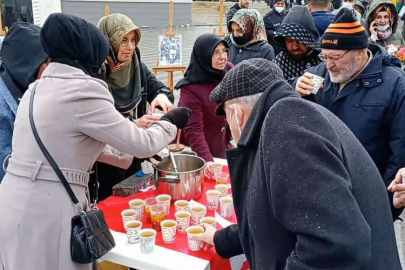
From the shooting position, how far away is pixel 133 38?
2.67m

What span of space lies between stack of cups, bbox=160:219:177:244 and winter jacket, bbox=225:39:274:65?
275cm

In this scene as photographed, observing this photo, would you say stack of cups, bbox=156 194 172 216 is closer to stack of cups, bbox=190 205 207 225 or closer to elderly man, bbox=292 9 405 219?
stack of cups, bbox=190 205 207 225

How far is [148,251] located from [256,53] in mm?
2961

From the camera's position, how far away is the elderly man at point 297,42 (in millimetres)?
2932

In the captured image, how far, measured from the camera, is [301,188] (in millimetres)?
945

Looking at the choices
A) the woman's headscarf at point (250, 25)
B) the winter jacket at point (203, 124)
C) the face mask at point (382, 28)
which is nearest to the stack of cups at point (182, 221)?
the winter jacket at point (203, 124)

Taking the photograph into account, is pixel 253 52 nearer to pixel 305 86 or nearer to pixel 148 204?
pixel 305 86

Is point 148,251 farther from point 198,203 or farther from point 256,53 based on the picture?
point 256,53

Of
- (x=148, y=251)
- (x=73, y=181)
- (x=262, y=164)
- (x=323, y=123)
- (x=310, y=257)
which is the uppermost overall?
(x=323, y=123)

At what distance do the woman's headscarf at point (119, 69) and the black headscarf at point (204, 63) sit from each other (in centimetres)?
43

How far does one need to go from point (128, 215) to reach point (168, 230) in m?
0.24

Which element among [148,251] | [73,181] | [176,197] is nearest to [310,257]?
[148,251]

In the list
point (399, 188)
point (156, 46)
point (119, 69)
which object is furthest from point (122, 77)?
point (156, 46)

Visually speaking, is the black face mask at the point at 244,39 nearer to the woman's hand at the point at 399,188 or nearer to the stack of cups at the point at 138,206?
the woman's hand at the point at 399,188
